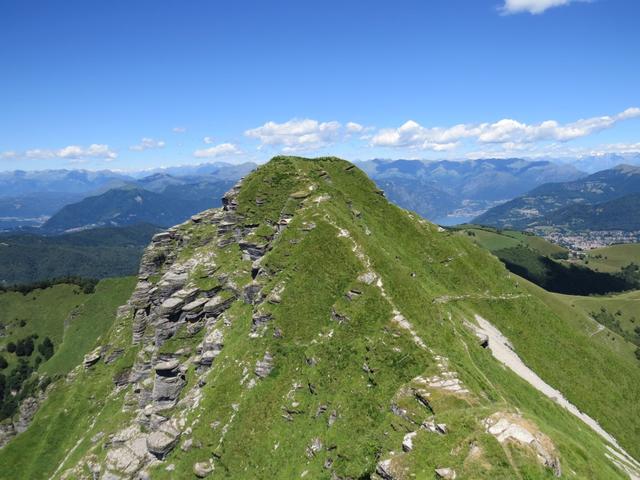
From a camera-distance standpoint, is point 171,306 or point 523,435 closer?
point 523,435

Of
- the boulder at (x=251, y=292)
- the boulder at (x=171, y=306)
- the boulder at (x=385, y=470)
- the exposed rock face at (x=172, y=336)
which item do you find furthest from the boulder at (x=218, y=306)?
the boulder at (x=385, y=470)

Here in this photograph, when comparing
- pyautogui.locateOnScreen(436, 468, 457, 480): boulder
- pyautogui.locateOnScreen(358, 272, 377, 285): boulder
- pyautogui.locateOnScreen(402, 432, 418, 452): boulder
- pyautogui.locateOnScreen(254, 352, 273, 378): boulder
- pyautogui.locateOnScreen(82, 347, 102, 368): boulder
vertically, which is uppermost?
pyautogui.locateOnScreen(358, 272, 377, 285): boulder

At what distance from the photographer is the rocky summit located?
4959cm

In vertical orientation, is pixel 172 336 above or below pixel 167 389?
above

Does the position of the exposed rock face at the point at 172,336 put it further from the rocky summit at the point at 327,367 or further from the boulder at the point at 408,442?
the boulder at the point at 408,442

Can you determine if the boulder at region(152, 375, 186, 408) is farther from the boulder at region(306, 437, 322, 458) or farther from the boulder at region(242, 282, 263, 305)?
the boulder at region(306, 437, 322, 458)

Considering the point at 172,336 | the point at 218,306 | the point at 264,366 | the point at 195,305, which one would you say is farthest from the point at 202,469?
the point at 195,305

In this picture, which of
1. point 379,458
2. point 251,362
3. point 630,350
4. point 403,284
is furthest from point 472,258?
point 630,350

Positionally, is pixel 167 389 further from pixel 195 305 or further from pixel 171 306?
pixel 195 305

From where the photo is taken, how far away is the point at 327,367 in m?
65.4

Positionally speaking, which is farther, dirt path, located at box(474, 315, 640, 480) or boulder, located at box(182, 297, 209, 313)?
boulder, located at box(182, 297, 209, 313)

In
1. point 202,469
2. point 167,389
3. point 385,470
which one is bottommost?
point 202,469

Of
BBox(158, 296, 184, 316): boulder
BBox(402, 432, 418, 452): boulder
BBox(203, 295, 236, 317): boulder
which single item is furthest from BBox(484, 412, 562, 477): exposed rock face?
BBox(158, 296, 184, 316): boulder

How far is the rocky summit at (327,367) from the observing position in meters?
49.6
